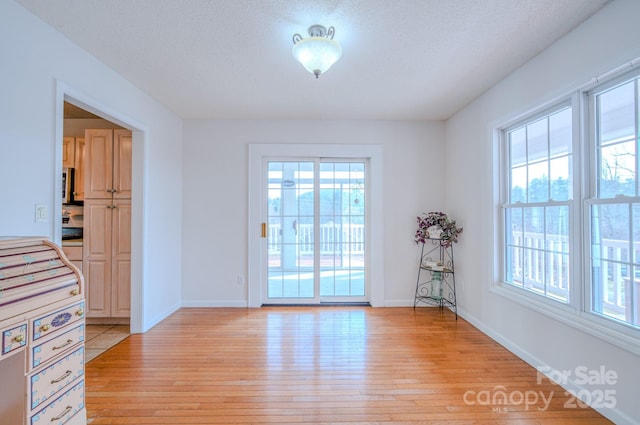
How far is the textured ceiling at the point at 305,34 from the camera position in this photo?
185 cm

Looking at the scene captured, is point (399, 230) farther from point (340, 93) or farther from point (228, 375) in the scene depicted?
point (228, 375)

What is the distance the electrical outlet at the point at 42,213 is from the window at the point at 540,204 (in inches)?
150

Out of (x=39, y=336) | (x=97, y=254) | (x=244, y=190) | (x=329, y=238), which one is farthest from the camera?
(x=329, y=238)

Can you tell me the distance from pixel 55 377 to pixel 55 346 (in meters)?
0.16

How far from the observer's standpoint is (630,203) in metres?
1.75

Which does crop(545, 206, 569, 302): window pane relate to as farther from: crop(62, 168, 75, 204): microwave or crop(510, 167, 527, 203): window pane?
crop(62, 168, 75, 204): microwave

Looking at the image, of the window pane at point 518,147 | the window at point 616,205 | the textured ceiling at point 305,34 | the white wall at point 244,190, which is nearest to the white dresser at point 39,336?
the textured ceiling at point 305,34

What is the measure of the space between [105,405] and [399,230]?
351 cm

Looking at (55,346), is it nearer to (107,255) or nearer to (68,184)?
(107,255)

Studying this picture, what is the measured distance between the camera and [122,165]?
326cm

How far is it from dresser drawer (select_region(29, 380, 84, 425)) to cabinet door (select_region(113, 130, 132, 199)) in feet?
7.16

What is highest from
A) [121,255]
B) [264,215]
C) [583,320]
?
[264,215]

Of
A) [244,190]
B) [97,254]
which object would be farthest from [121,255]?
[244,190]

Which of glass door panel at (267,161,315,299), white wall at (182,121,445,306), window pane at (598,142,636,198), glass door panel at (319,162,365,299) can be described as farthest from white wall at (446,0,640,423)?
glass door panel at (267,161,315,299)
